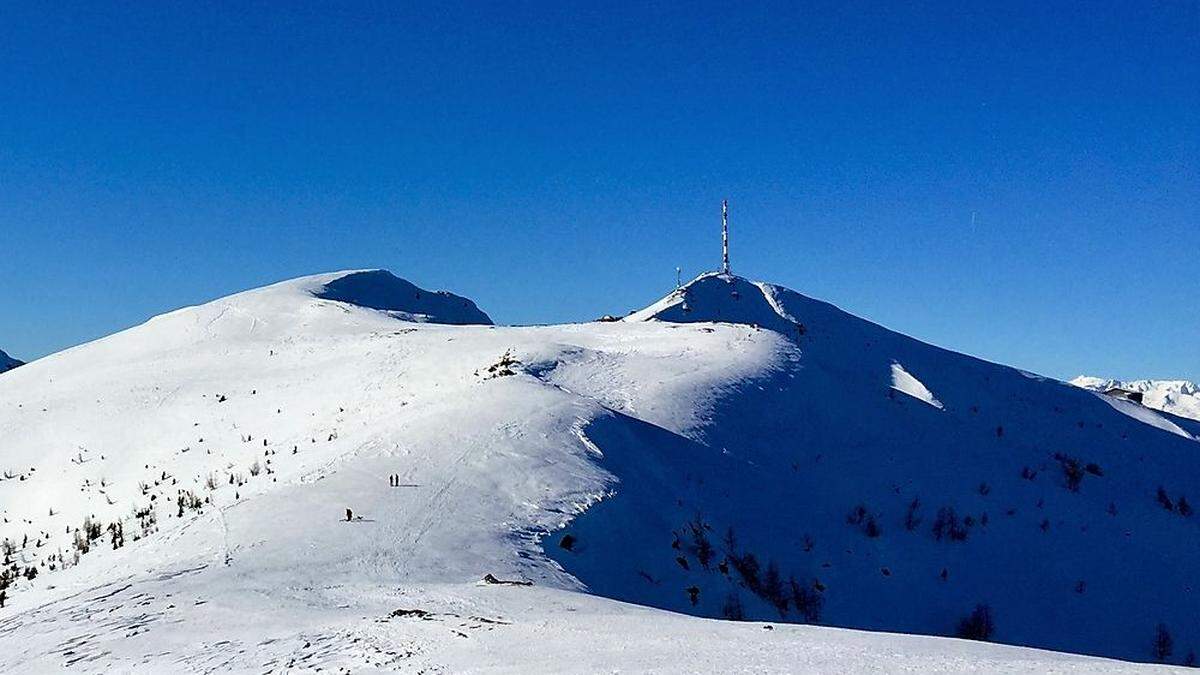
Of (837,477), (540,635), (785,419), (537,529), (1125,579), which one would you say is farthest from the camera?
(785,419)

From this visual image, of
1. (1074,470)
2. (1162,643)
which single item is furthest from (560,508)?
(1074,470)

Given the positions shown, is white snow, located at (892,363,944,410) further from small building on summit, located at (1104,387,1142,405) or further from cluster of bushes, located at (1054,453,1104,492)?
small building on summit, located at (1104,387,1142,405)

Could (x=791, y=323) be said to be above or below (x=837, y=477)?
above

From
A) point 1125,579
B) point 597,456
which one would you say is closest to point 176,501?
point 597,456

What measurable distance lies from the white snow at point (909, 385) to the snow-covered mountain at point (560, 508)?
159 millimetres

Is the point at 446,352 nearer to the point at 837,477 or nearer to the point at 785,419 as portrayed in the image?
the point at 785,419

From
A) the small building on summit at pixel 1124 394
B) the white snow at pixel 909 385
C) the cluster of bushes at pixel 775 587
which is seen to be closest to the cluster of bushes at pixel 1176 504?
the white snow at pixel 909 385

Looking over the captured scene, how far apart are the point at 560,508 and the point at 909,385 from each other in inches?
838

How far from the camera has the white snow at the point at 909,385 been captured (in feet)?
91.5

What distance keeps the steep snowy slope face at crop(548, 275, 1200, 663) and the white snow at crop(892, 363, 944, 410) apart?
1261 millimetres

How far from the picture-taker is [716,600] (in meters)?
11.6

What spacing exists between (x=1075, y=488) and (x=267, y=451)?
18920mm

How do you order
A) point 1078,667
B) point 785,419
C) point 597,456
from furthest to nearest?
point 785,419, point 597,456, point 1078,667

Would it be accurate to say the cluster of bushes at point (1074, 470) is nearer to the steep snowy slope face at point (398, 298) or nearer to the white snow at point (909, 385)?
the white snow at point (909, 385)
